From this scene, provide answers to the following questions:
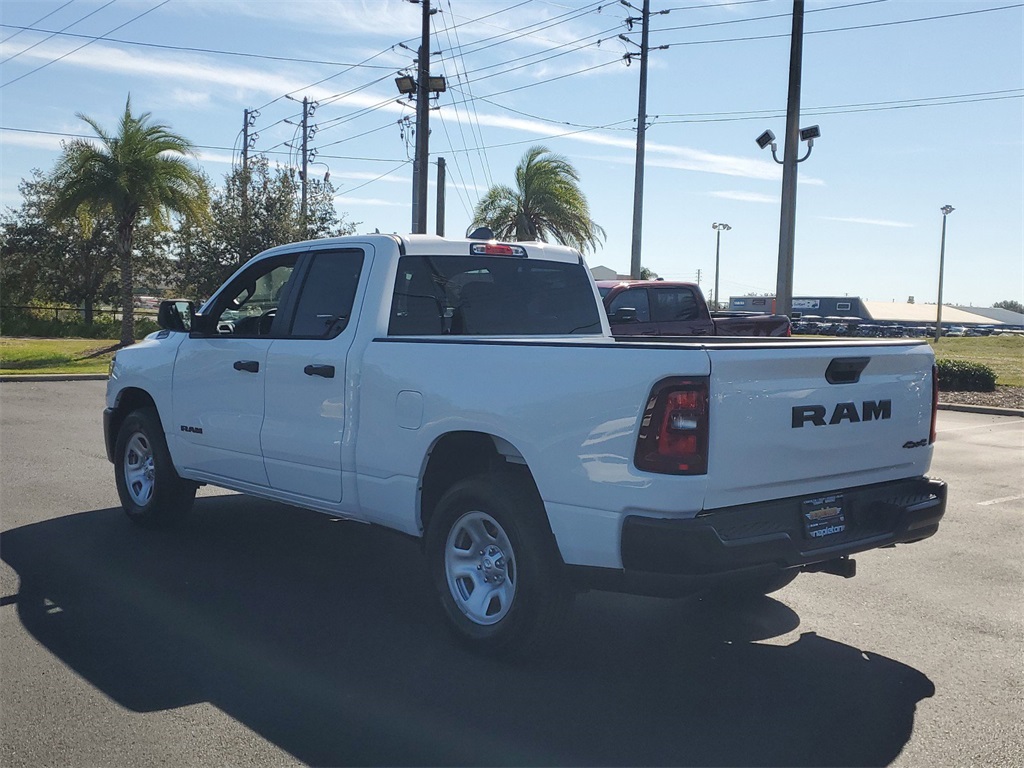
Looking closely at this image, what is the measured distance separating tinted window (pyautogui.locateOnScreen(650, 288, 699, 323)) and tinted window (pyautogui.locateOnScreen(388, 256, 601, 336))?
8.14 metres

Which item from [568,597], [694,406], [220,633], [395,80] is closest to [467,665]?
[568,597]

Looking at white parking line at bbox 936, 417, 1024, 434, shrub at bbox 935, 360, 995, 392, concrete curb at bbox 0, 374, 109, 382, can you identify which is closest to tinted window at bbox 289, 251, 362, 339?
white parking line at bbox 936, 417, 1024, 434

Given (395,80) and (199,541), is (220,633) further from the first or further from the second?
(395,80)

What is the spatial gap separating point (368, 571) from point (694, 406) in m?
2.95

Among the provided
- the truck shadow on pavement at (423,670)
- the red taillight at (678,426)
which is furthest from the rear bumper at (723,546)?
the truck shadow on pavement at (423,670)

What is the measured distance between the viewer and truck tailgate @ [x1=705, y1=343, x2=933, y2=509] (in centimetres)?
405

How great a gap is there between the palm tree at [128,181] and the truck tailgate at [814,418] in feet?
82.5

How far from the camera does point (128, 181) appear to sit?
87.7ft

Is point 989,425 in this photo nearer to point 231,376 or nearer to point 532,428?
point 231,376

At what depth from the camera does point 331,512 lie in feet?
18.6

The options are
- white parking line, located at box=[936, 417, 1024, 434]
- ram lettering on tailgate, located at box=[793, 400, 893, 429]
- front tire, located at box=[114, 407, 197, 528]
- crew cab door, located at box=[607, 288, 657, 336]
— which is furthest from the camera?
white parking line, located at box=[936, 417, 1024, 434]

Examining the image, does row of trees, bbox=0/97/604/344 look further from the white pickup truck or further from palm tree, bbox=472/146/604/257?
the white pickup truck

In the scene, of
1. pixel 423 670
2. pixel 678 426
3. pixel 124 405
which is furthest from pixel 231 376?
pixel 678 426

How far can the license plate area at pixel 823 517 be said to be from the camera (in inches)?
170
